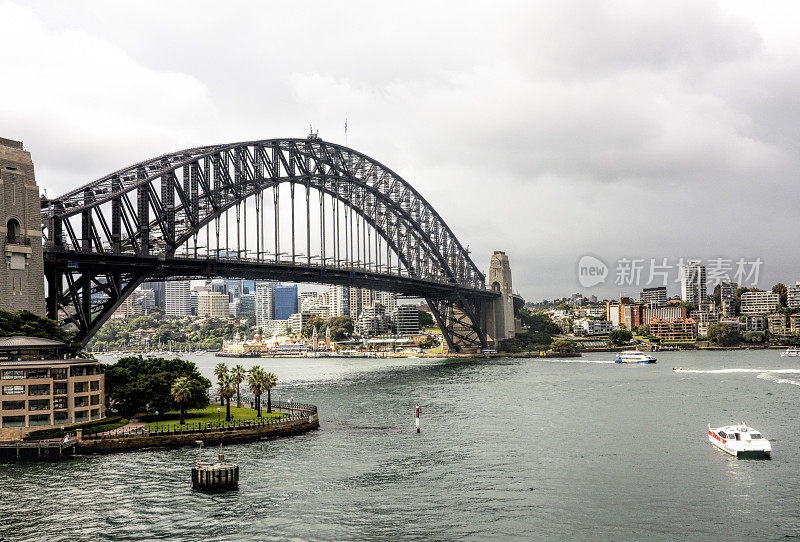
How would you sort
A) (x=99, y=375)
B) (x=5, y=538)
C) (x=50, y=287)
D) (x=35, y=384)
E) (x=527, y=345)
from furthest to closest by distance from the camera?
(x=527, y=345) → (x=50, y=287) → (x=99, y=375) → (x=35, y=384) → (x=5, y=538)

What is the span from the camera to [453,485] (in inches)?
1640

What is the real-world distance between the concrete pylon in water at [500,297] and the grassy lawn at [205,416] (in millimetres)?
132847

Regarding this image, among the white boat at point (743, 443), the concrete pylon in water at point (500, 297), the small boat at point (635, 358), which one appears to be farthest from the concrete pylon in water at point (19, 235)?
the concrete pylon in water at point (500, 297)

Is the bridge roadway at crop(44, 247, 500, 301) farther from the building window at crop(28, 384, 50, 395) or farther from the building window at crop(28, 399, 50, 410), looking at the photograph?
the building window at crop(28, 399, 50, 410)

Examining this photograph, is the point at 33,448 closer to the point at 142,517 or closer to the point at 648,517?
the point at 142,517

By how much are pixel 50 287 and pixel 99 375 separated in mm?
16014

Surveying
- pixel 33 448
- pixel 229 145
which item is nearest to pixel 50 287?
pixel 33 448

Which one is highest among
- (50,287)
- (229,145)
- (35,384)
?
(229,145)

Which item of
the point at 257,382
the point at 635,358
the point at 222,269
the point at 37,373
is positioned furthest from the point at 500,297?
the point at 37,373

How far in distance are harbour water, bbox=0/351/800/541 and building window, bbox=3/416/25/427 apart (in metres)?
4.80

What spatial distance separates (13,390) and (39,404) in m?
1.99

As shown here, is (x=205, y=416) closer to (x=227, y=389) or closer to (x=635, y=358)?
(x=227, y=389)

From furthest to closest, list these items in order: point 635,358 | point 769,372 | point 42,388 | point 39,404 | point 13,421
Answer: point 635,358 → point 769,372 → point 42,388 → point 39,404 → point 13,421

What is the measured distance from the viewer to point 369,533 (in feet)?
110
